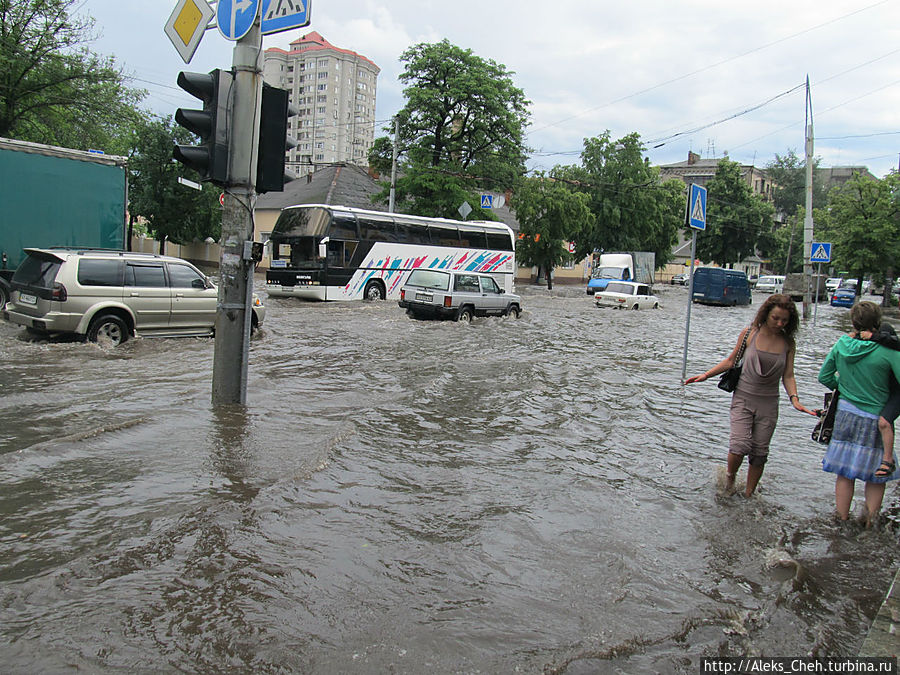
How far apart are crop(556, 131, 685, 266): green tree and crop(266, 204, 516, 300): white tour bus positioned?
2910 cm

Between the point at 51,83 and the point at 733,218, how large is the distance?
60.6 metres

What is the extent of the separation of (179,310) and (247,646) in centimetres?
983

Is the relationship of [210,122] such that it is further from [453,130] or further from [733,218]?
[733,218]

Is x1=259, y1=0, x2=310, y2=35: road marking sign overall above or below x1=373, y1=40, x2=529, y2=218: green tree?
below

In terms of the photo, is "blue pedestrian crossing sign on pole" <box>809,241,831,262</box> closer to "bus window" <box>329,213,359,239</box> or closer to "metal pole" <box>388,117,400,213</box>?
"bus window" <box>329,213,359,239</box>

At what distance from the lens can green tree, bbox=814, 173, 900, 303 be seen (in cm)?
3369

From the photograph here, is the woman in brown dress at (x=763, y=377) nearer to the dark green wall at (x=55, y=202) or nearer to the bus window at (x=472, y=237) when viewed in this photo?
the dark green wall at (x=55, y=202)

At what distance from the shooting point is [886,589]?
12.8 ft

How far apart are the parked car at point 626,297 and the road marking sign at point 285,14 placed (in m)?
24.7

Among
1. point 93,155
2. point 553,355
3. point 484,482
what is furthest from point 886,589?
point 93,155

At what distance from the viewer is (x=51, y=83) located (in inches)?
891

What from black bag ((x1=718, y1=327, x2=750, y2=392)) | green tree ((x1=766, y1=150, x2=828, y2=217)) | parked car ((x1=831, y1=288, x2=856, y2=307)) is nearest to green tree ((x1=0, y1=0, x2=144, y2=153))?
black bag ((x1=718, y1=327, x2=750, y2=392))

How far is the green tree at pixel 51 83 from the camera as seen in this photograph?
22203 millimetres

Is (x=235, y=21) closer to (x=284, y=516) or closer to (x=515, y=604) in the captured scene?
(x=284, y=516)
